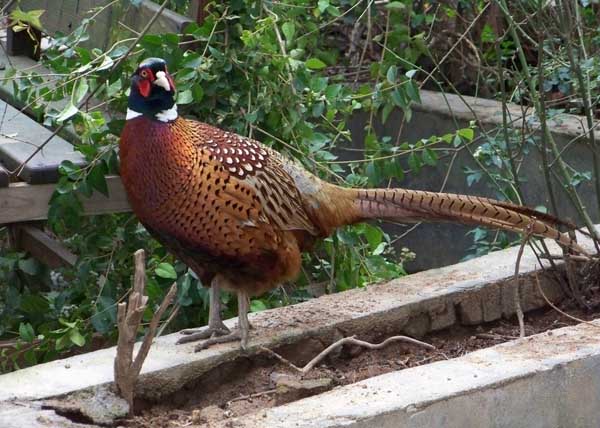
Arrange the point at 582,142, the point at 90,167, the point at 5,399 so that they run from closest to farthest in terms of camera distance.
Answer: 1. the point at 5,399
2. the point at 90,167
3. the point at 582,142

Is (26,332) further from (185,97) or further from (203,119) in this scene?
(203,119)

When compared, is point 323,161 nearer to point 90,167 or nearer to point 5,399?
point 90,167

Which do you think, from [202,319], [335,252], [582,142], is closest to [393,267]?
[335,252]

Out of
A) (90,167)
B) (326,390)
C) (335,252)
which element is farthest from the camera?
(335,252)

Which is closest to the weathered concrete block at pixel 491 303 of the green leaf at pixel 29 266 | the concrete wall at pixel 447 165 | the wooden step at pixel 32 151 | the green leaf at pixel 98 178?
the green leaf at pixel 98 178

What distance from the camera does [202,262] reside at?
13.4ft

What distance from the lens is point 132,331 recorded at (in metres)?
3.30

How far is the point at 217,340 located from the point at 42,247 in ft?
6.39

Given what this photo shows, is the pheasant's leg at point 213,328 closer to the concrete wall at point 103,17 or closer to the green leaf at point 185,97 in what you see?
the green leaf at point 185,97

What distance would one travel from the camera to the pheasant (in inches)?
155

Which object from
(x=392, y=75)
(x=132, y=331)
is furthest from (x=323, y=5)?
(x=132, y=331)

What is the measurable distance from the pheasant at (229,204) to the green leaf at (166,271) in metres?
0.45

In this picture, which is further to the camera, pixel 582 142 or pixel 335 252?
pixel 582 142

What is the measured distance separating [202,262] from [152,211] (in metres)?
0.26
